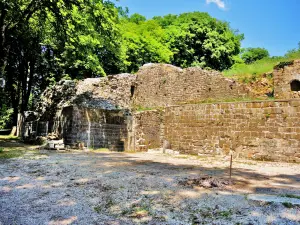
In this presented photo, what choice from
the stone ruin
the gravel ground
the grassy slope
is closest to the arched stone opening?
the stone ruin

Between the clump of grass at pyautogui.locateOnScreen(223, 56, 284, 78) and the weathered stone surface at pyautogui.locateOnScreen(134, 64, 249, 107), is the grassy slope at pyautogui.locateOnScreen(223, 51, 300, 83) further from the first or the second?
the weathered stone surface at pyautogui.locateOnScreen(134, 64, 249, 107)

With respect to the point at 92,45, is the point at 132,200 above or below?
below

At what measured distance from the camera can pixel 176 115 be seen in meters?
11.5

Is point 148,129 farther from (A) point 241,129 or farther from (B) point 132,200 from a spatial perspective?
(B) point 132,200

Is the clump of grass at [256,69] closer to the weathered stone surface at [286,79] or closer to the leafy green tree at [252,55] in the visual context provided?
the weathered stone surface at [286,79]

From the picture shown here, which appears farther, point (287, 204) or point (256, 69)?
point (256, 69)

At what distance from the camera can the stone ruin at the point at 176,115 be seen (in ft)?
29.2

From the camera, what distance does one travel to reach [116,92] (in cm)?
1670

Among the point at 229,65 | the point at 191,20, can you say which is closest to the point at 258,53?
the point at 229,65

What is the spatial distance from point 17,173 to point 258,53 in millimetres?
39904

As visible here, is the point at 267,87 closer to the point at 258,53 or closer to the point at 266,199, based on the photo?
the point at 266,199

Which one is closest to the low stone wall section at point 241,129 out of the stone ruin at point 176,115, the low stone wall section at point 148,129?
the stone ruin at point 176,115

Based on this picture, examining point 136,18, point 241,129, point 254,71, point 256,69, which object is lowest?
point 241,129

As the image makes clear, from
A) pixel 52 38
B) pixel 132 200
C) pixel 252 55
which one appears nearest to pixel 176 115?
pixel 132 200
